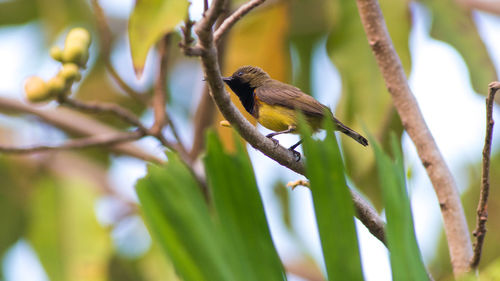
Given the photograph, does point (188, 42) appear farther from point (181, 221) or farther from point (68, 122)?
point (68, 122)

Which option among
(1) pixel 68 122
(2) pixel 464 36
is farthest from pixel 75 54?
(1) pixel 68 122

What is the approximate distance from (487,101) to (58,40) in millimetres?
4054

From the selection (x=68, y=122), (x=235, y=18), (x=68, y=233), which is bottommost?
(x=68, y=233)

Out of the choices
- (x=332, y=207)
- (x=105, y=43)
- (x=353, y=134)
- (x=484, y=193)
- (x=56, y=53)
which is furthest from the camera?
Result: (x=105, y=43)

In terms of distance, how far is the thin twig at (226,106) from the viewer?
1356 millimetres

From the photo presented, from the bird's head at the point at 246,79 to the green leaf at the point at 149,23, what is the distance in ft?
1.16

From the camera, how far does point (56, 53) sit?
7.16 feet

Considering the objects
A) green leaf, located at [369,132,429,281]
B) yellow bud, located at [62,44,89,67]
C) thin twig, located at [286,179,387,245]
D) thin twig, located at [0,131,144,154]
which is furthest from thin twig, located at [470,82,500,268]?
thin twig, located at [0,131,144,154]

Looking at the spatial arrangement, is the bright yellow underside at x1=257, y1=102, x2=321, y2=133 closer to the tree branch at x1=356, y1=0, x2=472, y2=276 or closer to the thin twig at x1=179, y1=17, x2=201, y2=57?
the tree branch at x1=356, y1=0, x2=472, y2=276

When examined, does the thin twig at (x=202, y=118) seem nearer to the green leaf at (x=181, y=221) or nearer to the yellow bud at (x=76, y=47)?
the yellow bud at (x=76, y=47)

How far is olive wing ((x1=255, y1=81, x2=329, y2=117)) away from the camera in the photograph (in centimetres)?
233

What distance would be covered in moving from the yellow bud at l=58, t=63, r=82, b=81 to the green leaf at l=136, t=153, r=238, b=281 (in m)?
0.80

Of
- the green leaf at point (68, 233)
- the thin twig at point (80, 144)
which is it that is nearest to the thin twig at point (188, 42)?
the thin twig at point (80, 144)

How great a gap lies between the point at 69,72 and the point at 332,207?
1155mm
